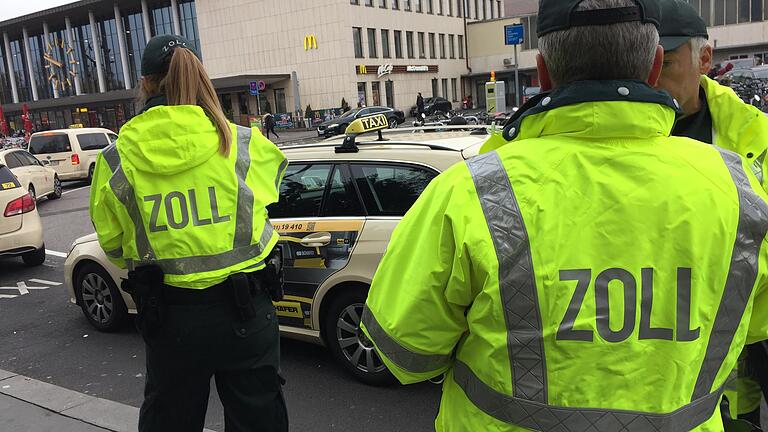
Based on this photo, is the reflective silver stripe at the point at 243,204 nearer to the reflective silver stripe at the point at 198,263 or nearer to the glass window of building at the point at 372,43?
the reflective silver stripe at the point at 198,263

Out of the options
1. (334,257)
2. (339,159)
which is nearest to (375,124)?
(339,159)

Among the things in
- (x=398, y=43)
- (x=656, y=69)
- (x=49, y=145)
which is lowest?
(x=49, y=145)

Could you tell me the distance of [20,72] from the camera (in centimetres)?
6812

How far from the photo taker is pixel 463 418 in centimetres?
140

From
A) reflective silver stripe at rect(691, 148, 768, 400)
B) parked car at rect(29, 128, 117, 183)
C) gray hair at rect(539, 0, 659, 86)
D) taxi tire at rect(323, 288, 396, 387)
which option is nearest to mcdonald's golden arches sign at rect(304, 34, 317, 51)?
parked car at rect(29, 128, 117, 183)

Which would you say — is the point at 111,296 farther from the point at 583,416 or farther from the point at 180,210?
the point at 583,416

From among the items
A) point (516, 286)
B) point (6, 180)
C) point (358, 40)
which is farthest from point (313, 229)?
point (358, 40)

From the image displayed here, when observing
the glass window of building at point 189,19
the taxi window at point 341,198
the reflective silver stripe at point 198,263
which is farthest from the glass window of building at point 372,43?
the reflective silver stripe at point 198,263

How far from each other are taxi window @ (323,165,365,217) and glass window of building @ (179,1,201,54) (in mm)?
53597

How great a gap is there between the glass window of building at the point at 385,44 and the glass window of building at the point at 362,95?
3.80 m

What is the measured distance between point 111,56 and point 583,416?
67057 mm

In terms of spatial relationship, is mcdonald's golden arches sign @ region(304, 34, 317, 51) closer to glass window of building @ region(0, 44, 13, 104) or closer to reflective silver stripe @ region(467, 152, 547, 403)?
glass window of building @ region(0, 44, 13, 104)

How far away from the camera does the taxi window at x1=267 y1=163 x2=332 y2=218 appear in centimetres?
444

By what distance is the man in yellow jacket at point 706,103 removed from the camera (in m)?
2.06
